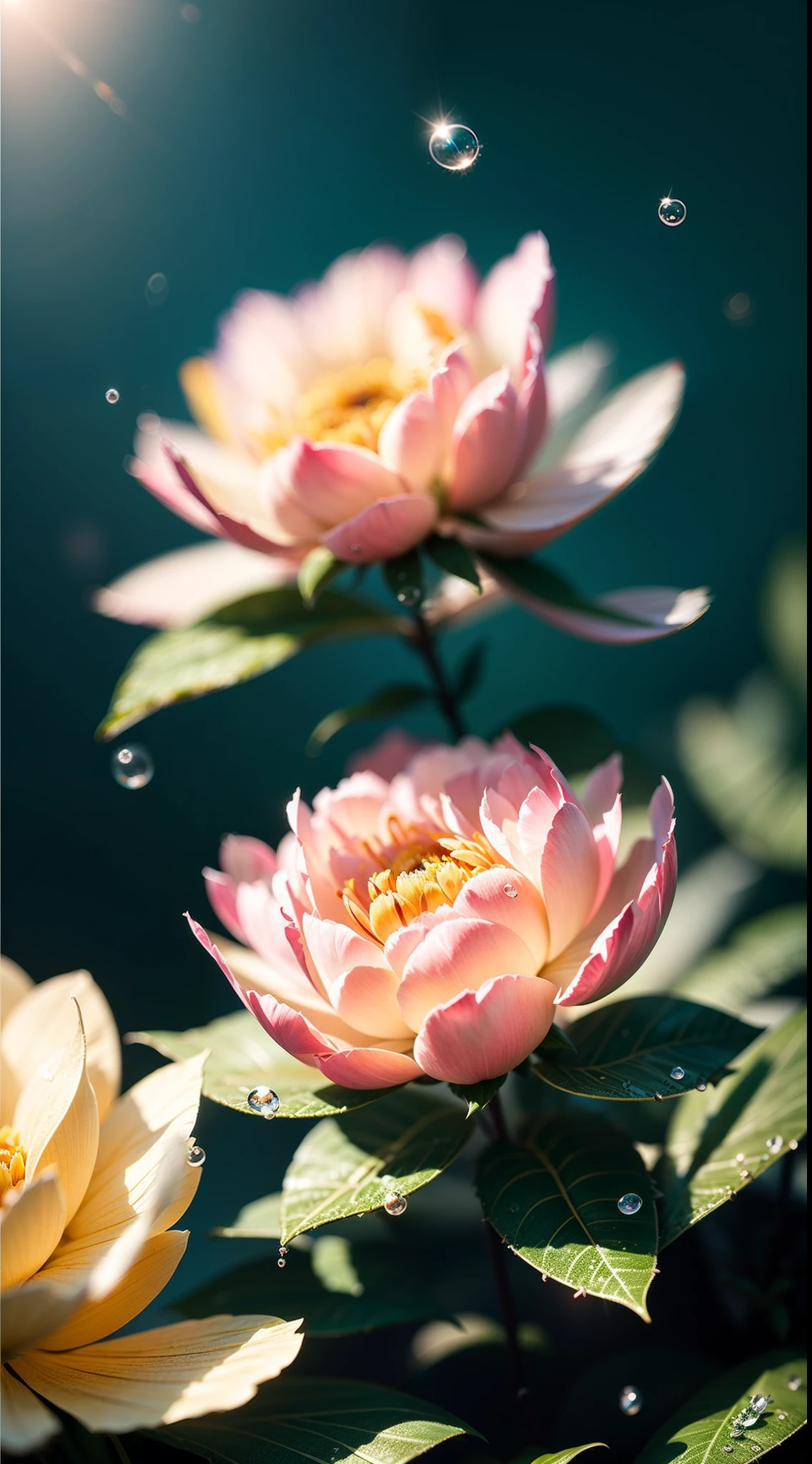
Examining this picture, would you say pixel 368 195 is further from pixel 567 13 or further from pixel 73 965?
pixel 73 965

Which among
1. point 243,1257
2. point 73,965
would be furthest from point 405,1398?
point 73,965

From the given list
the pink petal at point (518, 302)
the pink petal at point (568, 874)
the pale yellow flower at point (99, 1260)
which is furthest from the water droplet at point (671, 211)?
the pale yellow flower at point (99, 1260)

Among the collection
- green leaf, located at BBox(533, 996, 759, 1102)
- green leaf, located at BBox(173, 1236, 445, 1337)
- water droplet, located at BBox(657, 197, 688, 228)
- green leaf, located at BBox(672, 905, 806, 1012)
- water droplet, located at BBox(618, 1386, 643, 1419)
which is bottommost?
water droplet, located at BBox(618, 1386, 643, 1419)

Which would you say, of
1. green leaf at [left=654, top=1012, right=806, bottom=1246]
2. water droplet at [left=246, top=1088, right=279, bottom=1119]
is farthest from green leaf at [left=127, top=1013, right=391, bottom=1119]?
green leaf at [left=654, top=1012, right=806, bottom=1246]

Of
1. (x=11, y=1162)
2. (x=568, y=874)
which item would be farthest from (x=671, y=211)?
(x=11, y=1162)

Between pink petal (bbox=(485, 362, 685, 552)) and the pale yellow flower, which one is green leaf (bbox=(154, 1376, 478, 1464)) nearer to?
the pale yellow flower

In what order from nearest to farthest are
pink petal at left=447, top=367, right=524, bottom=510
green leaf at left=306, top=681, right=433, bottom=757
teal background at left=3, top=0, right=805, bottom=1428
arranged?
pink petal at left=447, top=367, right=524, bottom=510, green leaf at left=306, top=681, right=433, bottom=757, teal background at left=3, top=0, right=805, bottom=1428
